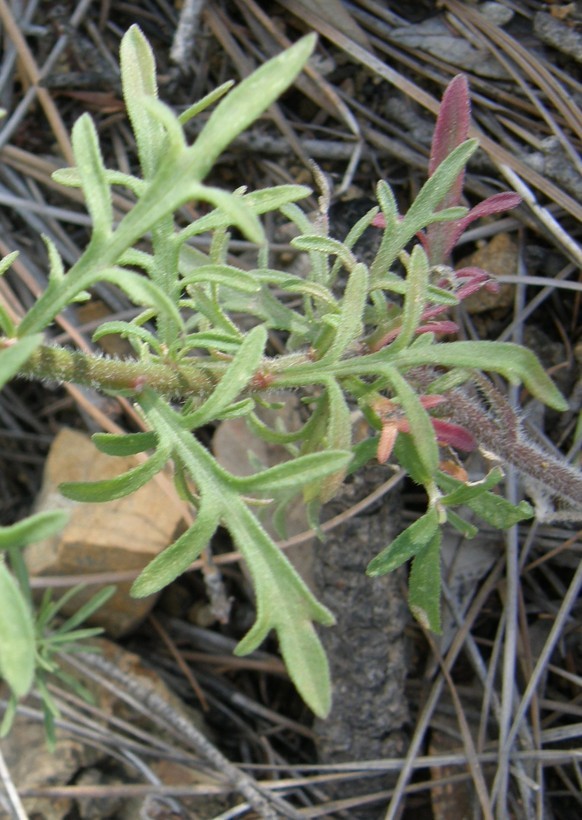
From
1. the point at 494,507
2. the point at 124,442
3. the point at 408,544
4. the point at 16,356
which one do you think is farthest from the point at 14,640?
the point at 494,507

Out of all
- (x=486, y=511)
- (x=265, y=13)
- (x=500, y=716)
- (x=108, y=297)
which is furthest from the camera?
(x=108, y=297)

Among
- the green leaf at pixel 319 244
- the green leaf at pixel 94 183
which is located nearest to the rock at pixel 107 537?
the green leaf at pixel 319 244

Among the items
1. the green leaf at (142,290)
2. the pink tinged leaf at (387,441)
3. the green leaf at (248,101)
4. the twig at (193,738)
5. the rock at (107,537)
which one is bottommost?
the twig at (193,738)

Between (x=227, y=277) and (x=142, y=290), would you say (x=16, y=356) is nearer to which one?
(x=142, y=290)

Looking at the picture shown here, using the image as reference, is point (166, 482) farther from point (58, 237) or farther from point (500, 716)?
point (500, 716)

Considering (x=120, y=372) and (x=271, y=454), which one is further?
(x=271, y=454)

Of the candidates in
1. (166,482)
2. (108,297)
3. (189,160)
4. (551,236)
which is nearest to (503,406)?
(551,236)

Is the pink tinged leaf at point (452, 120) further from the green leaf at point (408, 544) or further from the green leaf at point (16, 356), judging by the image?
the green leaf at point (16, 356)
